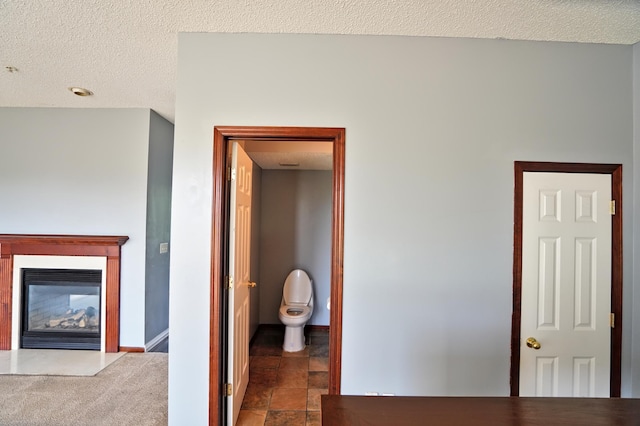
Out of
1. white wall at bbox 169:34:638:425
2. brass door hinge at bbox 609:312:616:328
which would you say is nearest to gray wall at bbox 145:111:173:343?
white wall at bbox 169:34:638:425

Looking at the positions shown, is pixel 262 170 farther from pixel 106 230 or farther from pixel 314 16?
pixel 314 16

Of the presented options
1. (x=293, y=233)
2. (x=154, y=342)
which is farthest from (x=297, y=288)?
(x=154, y=342)

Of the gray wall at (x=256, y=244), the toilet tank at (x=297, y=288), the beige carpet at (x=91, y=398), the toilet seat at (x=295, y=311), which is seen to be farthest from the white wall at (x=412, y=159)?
the toilet tank at (x=297, y=288)

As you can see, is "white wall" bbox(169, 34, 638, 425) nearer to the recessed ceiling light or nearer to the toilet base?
the recessed ceiling light

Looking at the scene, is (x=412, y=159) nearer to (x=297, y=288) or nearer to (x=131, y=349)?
(x=297, y=288)

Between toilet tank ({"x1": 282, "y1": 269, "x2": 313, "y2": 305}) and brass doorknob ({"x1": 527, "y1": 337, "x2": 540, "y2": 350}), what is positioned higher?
brass doorknob ({"x1": 527, "y1": 337, "x2": 540, "y2": 350})

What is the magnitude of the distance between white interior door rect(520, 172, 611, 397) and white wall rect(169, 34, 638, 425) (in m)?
0.12

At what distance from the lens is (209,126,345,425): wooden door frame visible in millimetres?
1568

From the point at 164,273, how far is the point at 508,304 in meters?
3.26

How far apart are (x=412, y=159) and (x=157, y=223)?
277 centimetres

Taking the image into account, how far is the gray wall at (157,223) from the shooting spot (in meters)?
2.86

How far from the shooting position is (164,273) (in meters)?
3.12

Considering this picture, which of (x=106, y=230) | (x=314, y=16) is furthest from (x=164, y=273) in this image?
(x=314, y=16)

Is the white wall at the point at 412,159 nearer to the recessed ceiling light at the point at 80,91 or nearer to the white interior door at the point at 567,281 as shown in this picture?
the white interior door at the point at 567,281
